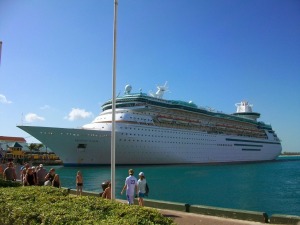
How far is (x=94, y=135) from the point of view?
1534 inches

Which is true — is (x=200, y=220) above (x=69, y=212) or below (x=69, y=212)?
below

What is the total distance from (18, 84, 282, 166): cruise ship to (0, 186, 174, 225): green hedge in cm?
3242

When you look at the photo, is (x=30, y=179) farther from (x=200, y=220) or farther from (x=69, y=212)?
(x=69, y=212)

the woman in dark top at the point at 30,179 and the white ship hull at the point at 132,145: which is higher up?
the white ship hull at the point at 132,145

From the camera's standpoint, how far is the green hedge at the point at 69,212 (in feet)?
15.3

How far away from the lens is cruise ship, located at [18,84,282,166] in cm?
3888

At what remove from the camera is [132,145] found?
40156mm

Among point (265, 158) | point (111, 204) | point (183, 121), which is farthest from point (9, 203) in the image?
point (265, 158)

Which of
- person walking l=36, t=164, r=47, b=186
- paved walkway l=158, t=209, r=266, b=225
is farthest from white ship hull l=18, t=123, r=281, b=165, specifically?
paved walkway l=158, t=209, r=266, b=225

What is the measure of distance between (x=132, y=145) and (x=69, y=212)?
35.2 meters

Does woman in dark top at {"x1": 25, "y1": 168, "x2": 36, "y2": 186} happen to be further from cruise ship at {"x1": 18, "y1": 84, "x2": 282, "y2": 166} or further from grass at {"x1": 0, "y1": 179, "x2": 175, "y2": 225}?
cruise ship at {"x1": 18, "y1": 84, "x2": 282, "y2": 166}

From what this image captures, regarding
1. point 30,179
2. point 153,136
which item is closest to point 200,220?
point 30,179

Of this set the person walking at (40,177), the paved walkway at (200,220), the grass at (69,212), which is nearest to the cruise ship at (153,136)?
the person walking at (40,177)

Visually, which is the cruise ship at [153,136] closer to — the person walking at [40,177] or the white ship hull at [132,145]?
the white ship hull at [132,145]
